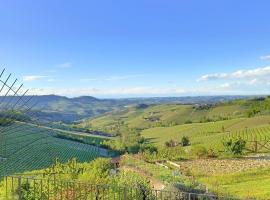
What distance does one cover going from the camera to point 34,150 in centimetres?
5747

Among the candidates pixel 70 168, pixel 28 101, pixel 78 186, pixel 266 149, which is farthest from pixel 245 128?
pixel 28 101

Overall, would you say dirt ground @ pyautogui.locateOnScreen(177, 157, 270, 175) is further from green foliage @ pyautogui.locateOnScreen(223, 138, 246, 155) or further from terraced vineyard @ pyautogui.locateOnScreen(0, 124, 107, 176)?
terraced vineyard @ pyautogui.locateOnScreen(0, 124, 107, 176)

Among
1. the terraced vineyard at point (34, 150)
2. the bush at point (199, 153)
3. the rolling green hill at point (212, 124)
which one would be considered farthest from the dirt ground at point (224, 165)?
the rolling green hill at point (212, 124)

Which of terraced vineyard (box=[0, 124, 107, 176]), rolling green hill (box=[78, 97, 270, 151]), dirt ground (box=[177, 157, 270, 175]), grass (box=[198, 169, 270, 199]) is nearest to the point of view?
terraced vineyard (box=[0, 124, 107, 176])

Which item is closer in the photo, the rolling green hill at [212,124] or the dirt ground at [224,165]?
the dirt ground at [224,165]

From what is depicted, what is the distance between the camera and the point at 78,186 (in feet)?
36.2

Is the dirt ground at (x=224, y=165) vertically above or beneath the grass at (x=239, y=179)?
beneath

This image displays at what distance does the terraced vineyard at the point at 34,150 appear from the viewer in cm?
654

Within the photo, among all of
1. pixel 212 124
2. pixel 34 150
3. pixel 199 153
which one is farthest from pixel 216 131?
pixel 199 153

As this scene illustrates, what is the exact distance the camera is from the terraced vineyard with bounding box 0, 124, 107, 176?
6535 mm

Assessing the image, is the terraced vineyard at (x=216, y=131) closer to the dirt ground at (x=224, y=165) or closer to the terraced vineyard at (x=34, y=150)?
the terraced vineyard at (x=34, y=150)

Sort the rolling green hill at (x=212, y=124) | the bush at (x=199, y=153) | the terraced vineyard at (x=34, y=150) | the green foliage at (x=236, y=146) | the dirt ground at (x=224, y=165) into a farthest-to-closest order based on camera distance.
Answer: the rolling green hill at (x=212, y=124), the green foliage at (x=236, y=146), the bush at (x=199, y=153), the dirt ground at (x=224, y=165), the terraced vineyard at (x=34, y=150)

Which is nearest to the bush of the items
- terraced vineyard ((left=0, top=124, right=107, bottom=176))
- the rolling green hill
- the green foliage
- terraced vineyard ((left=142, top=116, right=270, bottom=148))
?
the green foliage

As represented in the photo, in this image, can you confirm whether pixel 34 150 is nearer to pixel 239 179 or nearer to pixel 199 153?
pixel 199 153
